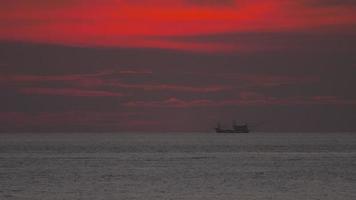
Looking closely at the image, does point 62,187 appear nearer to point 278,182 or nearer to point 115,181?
point 115,181

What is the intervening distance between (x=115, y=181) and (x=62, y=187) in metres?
8.22

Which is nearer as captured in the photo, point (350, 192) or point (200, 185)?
point (350, 192)

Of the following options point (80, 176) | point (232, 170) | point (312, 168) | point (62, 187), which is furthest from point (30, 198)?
point (312, 168)

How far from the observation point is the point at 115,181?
7850cm

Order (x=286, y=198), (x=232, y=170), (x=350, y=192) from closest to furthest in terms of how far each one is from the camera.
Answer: (x=286, y=198), (x=350, y=192), (x=232, y=170)

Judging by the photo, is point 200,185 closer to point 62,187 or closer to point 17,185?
point 62,187

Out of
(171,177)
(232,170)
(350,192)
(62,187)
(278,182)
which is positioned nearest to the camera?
(350,192)

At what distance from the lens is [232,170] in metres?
98.4

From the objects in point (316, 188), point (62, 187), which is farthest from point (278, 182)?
point (62, 187)

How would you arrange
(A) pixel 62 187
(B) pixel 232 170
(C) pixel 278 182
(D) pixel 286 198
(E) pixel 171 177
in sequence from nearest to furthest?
(D) pixel 286 198
(A) pixel 62 187
(C) pixel 278 182
(E) pixel 171 177
(B) pixel 232 170

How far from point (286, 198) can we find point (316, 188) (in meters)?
8.92

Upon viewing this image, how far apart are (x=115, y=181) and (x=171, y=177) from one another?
7857 millimetres

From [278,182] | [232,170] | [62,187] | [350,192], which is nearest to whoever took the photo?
[350,192]

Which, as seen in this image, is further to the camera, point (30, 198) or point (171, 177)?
point (171, 177)
